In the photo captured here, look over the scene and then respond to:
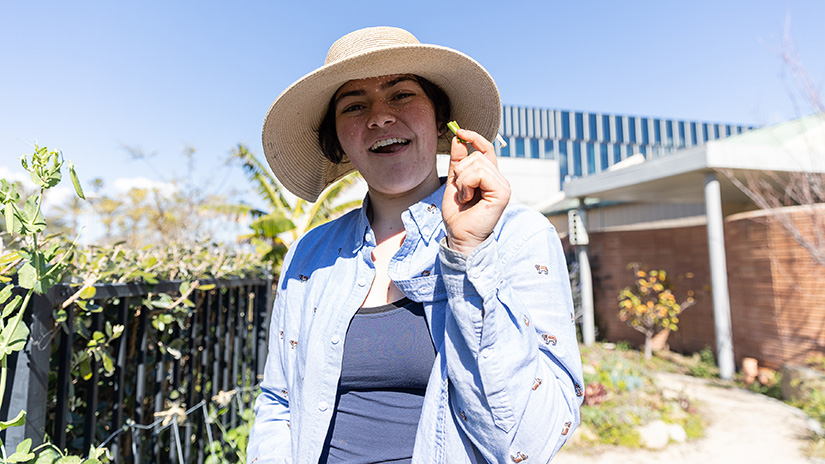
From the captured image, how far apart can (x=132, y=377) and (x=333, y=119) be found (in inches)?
51.1

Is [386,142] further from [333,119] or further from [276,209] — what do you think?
[276,209]

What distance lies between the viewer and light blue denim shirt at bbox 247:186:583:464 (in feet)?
2.96

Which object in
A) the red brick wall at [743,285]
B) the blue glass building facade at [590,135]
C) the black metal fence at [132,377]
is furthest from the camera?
the blue glass building facade at [590,135]

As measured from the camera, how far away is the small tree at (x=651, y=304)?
361 inches

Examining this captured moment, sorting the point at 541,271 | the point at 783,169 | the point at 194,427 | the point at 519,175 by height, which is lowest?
the point at 194,427

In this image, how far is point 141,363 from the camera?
5.70ft

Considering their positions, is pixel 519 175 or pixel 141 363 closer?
pixel 141 363

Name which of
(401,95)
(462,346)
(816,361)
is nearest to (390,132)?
(401,95)

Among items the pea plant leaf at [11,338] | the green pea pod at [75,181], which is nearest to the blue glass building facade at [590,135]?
the green pea pod at [75,181]

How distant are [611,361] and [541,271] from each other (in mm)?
7129

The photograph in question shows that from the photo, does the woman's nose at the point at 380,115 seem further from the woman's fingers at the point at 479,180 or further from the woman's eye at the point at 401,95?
the woman's fingers at the point at 479,180

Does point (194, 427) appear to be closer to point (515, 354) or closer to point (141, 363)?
point (141, 363)

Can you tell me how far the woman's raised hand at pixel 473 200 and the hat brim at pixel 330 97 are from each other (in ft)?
1.63

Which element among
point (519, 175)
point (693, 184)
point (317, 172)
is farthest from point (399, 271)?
point (519, 175)
